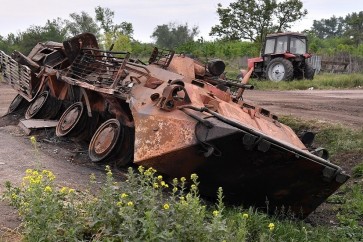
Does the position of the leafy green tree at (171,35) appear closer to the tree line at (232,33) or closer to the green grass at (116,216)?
the tree line at (232,33)

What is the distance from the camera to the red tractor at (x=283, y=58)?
21578 mm

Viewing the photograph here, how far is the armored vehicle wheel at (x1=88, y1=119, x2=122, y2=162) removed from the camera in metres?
6.84

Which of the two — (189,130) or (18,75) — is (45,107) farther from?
(189,130)

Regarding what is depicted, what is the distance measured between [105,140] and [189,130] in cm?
187

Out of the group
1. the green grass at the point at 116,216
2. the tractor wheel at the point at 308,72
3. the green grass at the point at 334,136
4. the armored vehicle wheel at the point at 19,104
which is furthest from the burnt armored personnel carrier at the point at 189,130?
the tractor wheel at the point at 308,72

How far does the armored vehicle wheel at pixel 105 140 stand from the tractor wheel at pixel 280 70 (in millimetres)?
14804

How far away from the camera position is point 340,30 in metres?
96.9

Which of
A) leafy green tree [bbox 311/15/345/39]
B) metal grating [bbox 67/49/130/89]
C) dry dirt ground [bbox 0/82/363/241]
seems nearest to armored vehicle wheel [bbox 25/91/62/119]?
dry dirt ground [bbox 0/82/363/241]

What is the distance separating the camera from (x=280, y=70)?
70.6 feet

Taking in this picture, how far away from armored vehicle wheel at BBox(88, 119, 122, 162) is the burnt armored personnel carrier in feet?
0.04

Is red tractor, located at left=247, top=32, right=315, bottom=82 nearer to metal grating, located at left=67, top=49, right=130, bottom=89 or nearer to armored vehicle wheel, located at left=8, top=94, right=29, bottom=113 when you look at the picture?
armored vehicle wheel, located at left=8, top=94, right=29, bottom=113

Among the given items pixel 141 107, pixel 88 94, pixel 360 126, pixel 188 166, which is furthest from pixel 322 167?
pixel 360 126

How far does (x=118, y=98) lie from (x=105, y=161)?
0.82 metres

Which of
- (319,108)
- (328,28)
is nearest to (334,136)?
(319,108)
